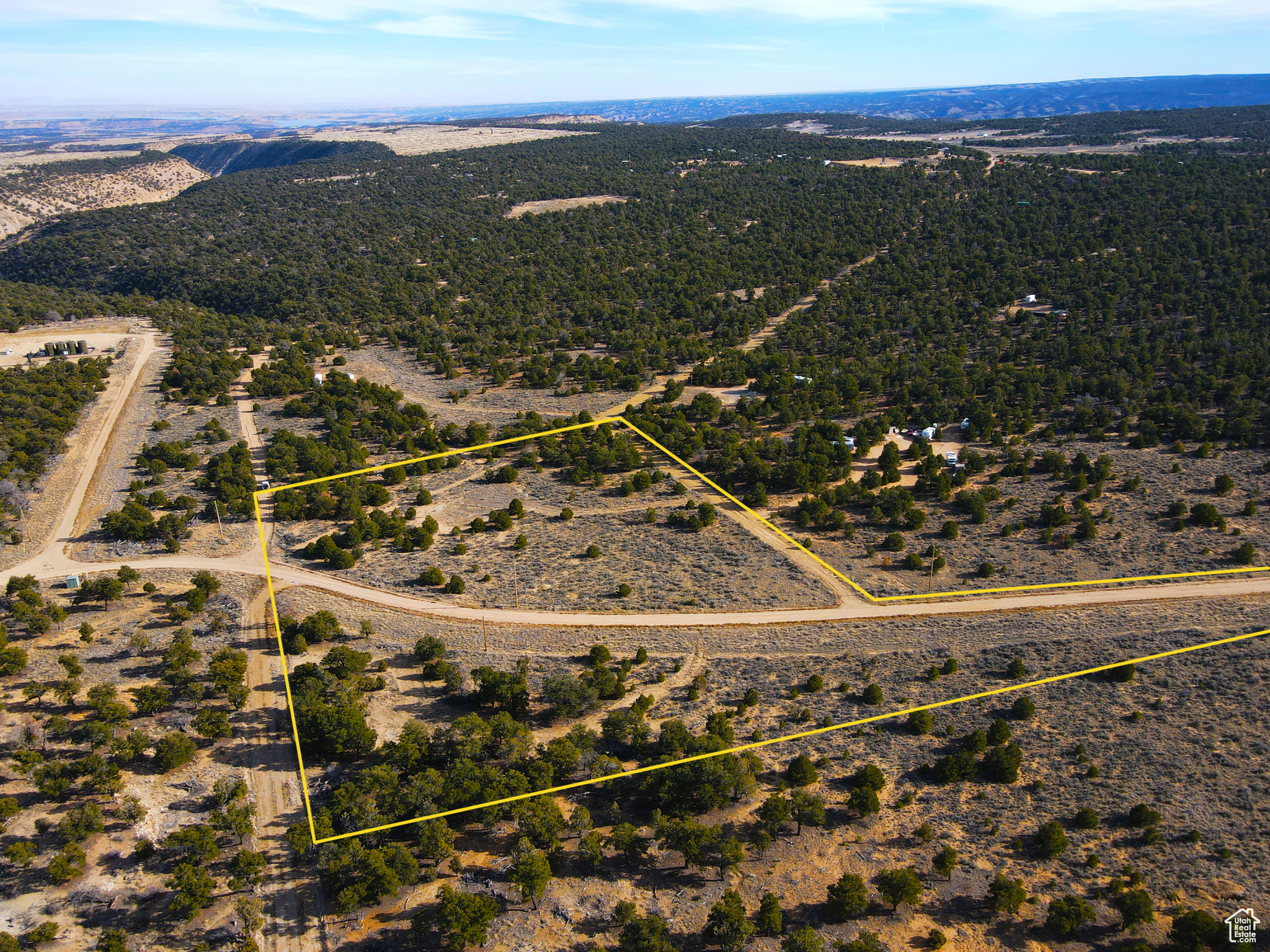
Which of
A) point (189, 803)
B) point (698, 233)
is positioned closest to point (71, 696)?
point (189, 803)

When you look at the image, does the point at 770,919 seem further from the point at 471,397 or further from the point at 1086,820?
the point at 471,397

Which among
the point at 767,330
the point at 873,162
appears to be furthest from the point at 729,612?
the point at 873,162

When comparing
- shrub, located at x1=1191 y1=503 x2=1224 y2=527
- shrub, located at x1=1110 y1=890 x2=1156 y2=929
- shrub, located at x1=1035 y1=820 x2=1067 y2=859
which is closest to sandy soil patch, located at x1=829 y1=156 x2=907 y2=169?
shrub, located at x1=1191 y1=503 x2=1224 y2=527

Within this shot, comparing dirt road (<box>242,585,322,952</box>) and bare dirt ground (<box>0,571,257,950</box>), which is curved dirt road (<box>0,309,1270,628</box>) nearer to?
bare dirt ground (<box>0,571,257,950</box>)

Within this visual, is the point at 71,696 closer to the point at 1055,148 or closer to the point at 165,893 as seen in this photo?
the point at 165,893

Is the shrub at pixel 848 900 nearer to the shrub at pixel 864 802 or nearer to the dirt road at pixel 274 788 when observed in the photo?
the shrub at pixel 864 802
